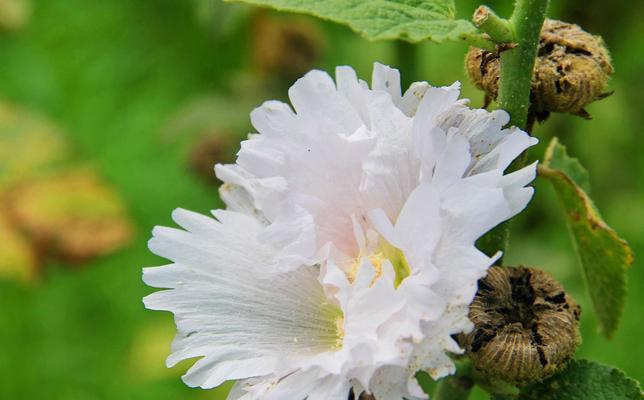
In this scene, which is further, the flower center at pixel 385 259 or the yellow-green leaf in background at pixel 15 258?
the yellow-green leaf in background at pixel 15 258

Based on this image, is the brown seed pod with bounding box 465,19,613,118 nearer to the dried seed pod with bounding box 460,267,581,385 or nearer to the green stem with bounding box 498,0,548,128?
the green stem with bounding box 498,0,548,128

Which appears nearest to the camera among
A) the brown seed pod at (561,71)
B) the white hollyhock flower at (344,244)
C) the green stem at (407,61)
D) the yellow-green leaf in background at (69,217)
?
the white hollyhock flower at (344,244)

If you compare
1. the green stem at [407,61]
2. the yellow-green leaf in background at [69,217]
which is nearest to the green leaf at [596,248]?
the green stem at [407,61]

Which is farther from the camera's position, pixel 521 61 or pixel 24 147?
pixel 24 147

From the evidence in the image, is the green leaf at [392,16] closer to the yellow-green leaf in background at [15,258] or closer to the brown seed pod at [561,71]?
the brown seed pod at [561,71]

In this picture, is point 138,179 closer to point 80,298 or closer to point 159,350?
point 80,298

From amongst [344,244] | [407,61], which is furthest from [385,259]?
[407,61]

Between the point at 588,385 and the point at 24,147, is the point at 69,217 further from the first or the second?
the point at 588,385
